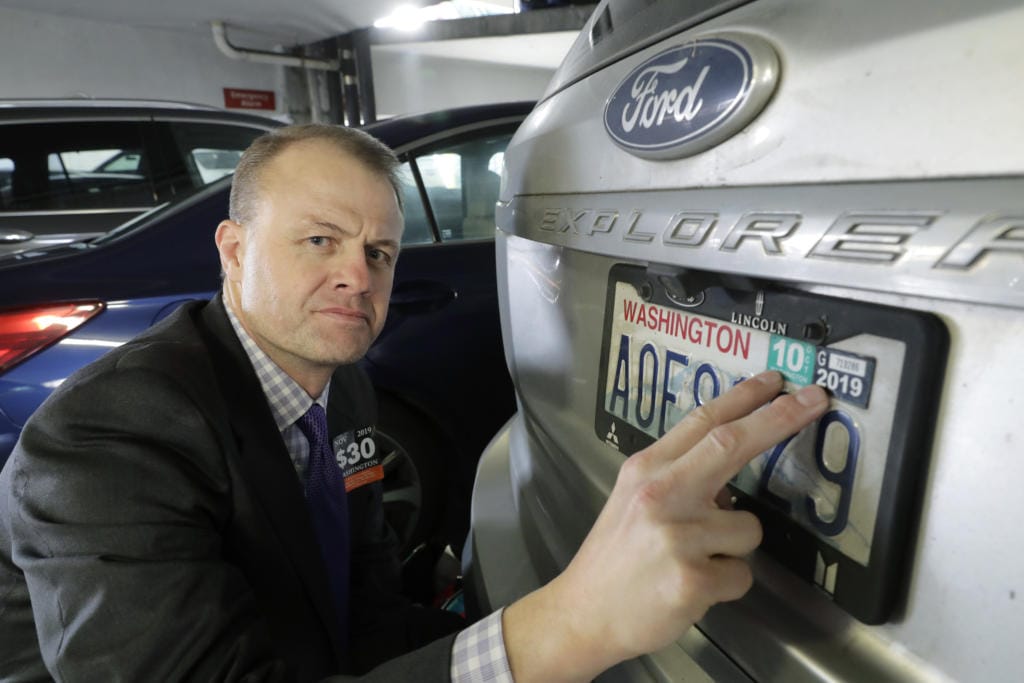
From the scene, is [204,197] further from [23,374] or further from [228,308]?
[228,308]

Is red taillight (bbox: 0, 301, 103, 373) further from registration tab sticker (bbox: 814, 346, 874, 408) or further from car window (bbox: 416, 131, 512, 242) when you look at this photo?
registration tab sticker (bbox: 814, 346, 874, 408)

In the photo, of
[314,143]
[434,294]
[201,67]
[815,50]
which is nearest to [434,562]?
[434,294]

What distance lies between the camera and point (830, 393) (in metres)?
0.54

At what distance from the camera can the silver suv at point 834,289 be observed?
1.38ft

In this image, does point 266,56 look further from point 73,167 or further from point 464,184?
point 464,184

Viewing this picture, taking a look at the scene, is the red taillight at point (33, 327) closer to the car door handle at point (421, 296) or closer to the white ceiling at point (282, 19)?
the car door handle at point (421, 296)

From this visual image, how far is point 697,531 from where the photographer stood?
1.88 feet

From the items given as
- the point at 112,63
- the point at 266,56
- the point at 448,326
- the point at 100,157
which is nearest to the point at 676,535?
the point at 448,326

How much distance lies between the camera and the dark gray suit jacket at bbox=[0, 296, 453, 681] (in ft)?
2.61

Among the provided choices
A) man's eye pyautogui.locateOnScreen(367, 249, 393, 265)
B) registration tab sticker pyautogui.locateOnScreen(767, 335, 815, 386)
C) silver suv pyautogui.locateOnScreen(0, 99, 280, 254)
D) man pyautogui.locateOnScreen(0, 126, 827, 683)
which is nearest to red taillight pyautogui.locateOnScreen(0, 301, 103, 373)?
man pyautogui.locateOnScreen(0, 126, 827, 683)

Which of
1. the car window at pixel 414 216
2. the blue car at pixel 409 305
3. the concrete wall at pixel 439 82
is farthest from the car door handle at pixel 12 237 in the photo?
the concrete wall at pixel 439 82

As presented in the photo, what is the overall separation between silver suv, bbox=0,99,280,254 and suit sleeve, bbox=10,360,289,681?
4237 mm

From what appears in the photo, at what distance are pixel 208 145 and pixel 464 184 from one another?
3182 millimetres

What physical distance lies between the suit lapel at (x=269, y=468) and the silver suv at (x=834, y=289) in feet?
1.57
